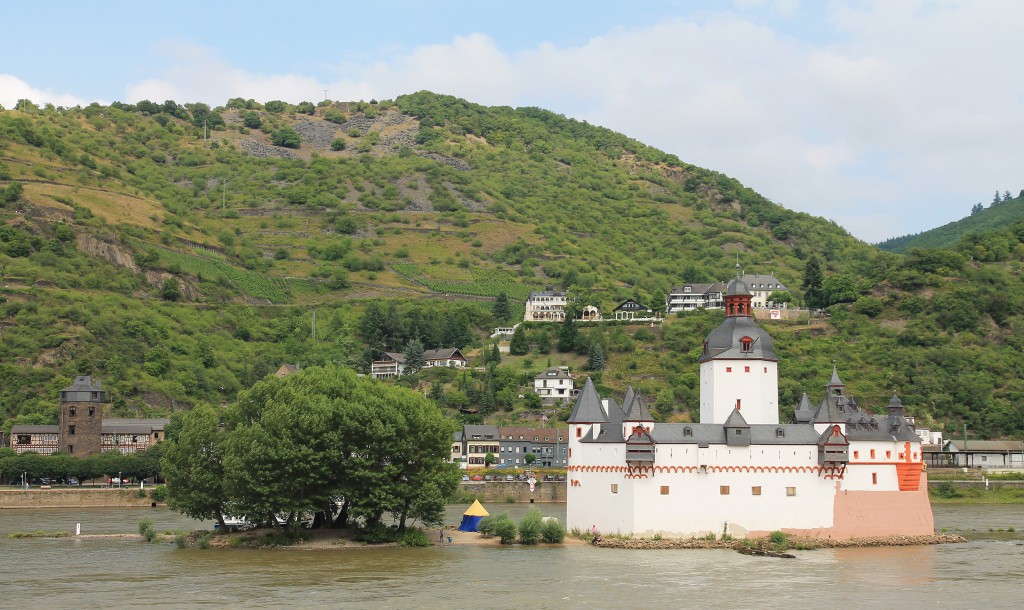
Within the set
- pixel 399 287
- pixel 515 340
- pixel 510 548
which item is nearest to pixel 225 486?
pixel 510 548

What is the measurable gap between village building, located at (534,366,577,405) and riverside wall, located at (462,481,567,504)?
21277 mm

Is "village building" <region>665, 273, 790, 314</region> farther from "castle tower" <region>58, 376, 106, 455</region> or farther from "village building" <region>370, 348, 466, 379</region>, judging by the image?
"castle tower" <region>58, 376, 106, 455</region>

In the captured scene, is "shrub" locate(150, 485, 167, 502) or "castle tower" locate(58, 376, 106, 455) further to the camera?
"castle tower" locate(58, 376, 106, 455)

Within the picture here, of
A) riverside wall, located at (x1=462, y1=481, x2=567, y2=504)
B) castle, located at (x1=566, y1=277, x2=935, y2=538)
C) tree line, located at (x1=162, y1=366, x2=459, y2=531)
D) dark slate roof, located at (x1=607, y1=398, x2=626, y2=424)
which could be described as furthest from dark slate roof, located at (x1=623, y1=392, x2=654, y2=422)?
riverside wall, located at (x1=462, y1=481, x2=567, y2=504)

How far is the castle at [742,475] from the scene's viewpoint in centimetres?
6288

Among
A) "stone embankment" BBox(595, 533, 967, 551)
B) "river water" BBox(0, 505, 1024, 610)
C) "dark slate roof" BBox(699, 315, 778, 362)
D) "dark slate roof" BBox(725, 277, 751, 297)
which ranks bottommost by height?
"river water" BBox(0, 505, 1024, 610)

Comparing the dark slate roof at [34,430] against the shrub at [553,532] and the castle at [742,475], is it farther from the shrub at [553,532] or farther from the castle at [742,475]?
the shrub at [553,532]

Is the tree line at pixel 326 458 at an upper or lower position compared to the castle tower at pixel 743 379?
lower

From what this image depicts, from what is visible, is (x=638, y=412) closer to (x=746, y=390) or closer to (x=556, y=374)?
(x=746, y=390)

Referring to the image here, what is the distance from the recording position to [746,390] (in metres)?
68.5

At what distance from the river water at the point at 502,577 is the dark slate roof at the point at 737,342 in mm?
11703

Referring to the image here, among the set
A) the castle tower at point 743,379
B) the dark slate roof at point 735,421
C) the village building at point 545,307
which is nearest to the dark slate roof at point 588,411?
the dark slate roof at point 735,421

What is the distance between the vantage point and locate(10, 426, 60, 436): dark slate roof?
104688 mm

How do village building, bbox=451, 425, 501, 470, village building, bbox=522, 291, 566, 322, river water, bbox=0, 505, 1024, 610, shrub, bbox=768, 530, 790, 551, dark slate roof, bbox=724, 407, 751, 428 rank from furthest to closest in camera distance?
1. village building, bbox=522, 291, 566, 322
2. village building, bbox=451, 425, 501, 470
3. dark slate roof, bbox=724, 407, 751, 428
4. shrub, bbox=768, 530, 790, 551
5. river water, bbox=0, 505, 1024, 610
